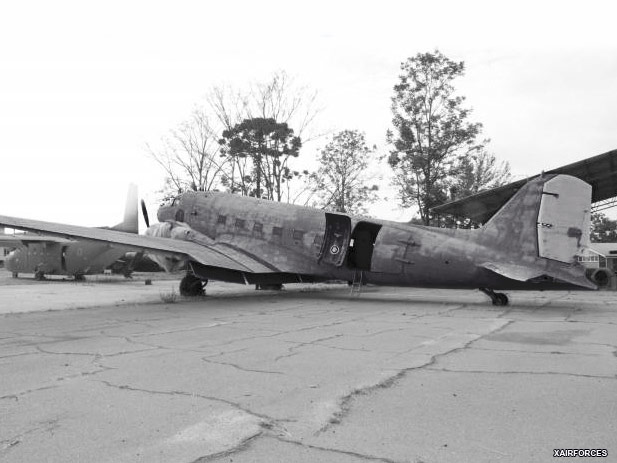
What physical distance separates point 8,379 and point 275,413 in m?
3.19

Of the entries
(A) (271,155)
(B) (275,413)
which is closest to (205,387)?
(B) (275,413)

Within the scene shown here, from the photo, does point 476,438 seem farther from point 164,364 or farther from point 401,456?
point 164,364

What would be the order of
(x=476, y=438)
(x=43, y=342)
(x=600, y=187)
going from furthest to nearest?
(x=600, y=187), (x=43, y=342), (x=476, y=438)

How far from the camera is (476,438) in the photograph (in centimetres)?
387

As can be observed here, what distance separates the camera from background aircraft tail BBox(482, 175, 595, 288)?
1333 centimetres

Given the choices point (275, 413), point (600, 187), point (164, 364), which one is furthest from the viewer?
point (600, 187)

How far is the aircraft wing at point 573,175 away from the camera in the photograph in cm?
2145

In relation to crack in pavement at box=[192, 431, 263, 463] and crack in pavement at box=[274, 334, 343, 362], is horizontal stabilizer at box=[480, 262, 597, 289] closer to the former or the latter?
crack in pavement at box=[274, 334, 343, 362]

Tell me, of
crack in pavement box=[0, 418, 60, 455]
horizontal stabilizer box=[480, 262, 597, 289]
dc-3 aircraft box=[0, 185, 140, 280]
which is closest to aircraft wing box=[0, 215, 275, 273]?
horizontal stabilizer box=[480, 262, 597, 289]

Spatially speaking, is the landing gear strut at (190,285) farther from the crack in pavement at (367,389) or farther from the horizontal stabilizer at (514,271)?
the crack in pavement at (367,389)

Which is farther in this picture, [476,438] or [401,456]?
[476,438]

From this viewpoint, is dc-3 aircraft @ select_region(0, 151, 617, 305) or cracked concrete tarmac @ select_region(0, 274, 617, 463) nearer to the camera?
cracked concrete tarmac @ select_region(0, 274, 617, 463)

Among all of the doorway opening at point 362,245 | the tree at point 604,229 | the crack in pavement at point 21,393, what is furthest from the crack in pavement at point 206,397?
the tree at point 604,229

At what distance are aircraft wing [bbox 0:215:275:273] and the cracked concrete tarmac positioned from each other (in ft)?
14.1
